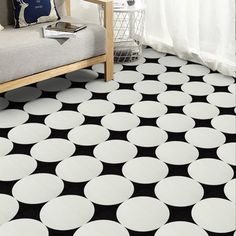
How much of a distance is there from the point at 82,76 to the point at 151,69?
488 mm

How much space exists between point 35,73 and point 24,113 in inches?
9.3

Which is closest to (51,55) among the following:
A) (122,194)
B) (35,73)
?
(35,73)

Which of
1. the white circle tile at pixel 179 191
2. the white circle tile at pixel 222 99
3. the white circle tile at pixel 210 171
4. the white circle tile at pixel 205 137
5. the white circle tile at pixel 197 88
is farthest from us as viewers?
the white circle tile at pixel 197 88

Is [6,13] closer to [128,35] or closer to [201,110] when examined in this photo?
[128,35]

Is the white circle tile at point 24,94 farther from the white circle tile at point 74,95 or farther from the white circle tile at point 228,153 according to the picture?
the white circle tile at point 228,153

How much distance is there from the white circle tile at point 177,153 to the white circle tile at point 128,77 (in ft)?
2.67

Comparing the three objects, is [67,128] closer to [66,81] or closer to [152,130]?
[152,130]

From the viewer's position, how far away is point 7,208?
1868 mm

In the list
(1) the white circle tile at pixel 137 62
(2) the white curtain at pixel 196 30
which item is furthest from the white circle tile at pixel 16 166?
(2) the white curtain at pixel 196 30

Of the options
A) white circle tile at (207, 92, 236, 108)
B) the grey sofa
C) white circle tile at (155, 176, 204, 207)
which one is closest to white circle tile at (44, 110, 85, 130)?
the grey sofa

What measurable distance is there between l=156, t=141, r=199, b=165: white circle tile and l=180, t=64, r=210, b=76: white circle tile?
0.96 meters

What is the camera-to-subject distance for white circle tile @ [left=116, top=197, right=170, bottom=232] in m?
1.78

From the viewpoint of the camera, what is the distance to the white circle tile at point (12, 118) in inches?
97.7

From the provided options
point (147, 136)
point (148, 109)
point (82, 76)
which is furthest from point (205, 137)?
point (82, 76)
